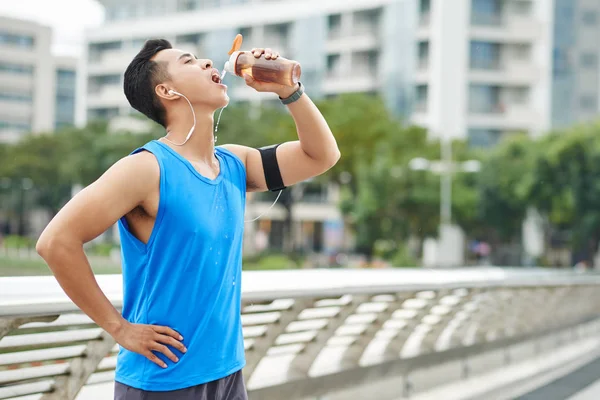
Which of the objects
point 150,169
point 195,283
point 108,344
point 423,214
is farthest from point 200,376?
point 423,214

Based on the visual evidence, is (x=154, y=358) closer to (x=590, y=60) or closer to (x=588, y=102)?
(x=588, y=102)

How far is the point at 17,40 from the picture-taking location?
314ft

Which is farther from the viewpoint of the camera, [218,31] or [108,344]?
[218,31]

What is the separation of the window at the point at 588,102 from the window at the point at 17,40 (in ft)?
168

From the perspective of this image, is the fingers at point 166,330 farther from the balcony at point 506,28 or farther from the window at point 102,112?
the window at point 102,112

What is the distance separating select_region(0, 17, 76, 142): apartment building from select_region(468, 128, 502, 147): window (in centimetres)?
4244

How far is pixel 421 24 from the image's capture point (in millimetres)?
61844

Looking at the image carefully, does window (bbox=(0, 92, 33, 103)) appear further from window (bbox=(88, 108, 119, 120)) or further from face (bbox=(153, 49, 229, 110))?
face (bbox=(153, 49, 229, 110))

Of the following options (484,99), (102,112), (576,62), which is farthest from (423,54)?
(102,112)

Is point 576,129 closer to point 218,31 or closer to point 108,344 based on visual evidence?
point 218,31

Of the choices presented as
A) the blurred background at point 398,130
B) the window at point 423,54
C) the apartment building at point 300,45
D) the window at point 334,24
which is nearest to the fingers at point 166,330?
the blurred background at point 398,130

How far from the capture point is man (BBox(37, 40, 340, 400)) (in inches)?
99.8

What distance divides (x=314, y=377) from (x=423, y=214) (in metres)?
45.1

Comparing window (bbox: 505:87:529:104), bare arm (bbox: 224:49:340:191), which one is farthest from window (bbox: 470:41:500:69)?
bare arm (bbox: 224:49:340:191)
